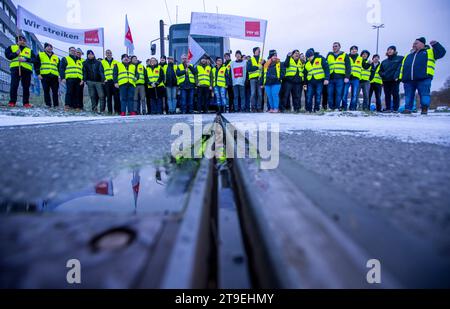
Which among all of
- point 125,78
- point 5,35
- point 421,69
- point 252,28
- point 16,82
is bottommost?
point 16,82

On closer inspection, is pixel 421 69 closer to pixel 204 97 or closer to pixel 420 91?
pixel 420 91

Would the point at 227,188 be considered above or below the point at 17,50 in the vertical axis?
below

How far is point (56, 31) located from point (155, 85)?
402 centimetres

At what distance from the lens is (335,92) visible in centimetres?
777

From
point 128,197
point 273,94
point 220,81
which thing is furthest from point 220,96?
point 128,197

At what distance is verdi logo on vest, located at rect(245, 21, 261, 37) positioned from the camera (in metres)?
9.45

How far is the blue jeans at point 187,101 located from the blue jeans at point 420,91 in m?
6.02

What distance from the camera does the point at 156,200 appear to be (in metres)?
0.66

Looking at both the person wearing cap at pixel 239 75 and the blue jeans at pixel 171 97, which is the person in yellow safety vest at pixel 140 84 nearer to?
the blue jeans at pixel 171 97

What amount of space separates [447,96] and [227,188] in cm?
4397

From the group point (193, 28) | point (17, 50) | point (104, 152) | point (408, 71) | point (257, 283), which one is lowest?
point (257, 283)

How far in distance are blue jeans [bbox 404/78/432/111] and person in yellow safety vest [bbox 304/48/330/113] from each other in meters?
1.93
